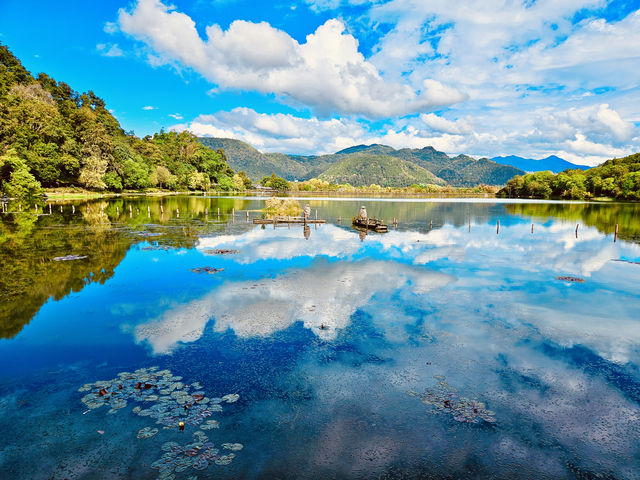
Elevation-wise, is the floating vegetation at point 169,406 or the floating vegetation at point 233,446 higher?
the floating vegetation at point 169,406

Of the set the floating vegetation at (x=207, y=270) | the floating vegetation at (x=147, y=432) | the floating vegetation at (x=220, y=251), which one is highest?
the floating vegetation at (x=220, y=251)

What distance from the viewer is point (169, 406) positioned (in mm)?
9789

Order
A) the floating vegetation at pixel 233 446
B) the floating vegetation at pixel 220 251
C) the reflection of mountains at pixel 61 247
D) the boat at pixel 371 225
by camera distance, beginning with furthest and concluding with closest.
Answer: the boat at pixel 371 225 < the floating vegetation at pixel 220 251 < the reflection of mountains at pixel 61 247 < the floating vegetation at pixel 233 446

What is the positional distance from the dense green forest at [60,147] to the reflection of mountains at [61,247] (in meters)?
36.8

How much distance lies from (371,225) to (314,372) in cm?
3998

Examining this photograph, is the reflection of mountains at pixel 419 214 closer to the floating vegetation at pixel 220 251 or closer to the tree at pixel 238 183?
the floating vegetation at pixel 220 251

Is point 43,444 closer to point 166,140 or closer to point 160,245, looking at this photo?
point 160,245

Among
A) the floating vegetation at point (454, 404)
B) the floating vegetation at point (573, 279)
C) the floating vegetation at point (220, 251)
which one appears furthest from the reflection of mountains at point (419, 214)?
the floating vegetation at point (454, 404)

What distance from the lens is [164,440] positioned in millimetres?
8492

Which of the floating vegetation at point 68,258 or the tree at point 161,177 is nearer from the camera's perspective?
the floating vegetation at point 68,258

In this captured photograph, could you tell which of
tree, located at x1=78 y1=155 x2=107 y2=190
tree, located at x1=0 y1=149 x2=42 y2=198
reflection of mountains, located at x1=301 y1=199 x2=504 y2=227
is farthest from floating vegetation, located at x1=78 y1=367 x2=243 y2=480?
tree, located at x1=78 y1=155 x2=107 y2=190

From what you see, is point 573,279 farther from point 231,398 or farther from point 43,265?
point 43,265

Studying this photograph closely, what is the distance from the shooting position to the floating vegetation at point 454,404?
9.68 meters

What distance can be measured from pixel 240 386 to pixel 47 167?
98.0 meters
